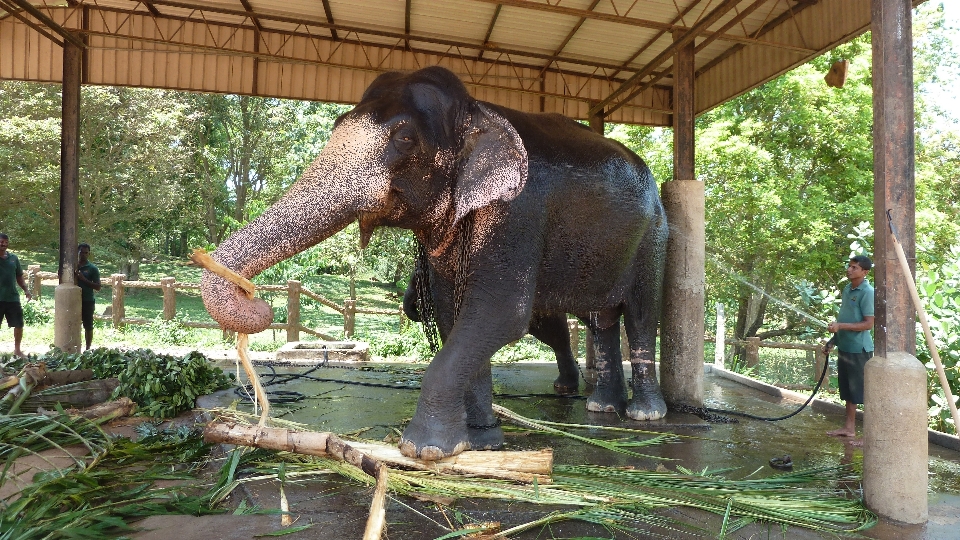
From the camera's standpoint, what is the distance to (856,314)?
192 inches

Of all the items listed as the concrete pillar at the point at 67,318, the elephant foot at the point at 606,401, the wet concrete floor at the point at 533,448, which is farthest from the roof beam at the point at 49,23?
the elephant foot at the point at 606,401

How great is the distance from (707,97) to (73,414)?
8265 mm

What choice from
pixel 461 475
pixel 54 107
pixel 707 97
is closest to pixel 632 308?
pixel 461 475

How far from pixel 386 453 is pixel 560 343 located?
3469mm

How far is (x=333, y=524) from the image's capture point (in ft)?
9.24

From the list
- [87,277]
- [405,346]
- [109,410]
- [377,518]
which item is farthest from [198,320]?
[377,518]

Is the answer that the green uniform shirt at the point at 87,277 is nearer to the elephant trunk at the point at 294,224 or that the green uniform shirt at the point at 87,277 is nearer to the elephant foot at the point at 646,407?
the elephant trunk at the point at 294,224

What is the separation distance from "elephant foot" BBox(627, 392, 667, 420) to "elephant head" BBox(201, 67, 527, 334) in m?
2.34

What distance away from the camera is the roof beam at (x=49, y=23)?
24.5 ft

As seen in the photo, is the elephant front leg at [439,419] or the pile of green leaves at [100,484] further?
the elephant front leg at [439,419]

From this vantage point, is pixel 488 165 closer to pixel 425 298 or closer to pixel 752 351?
pixel 425 298

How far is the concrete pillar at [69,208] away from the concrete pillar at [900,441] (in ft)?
28.1

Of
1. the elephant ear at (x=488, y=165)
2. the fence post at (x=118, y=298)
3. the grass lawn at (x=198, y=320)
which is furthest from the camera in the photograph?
the fence post at (x=118, y=298)

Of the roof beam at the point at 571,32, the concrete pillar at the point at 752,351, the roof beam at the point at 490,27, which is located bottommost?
the concrete pillar at the point at 752,351
